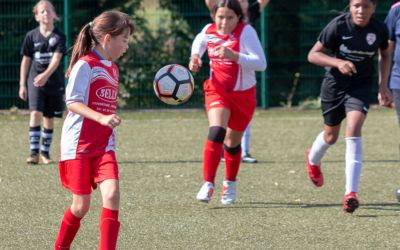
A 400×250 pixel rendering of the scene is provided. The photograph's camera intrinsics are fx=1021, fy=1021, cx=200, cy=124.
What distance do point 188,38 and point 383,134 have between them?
477 centimetres

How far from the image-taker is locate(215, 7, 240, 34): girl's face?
8727 mm

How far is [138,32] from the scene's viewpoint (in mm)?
17562

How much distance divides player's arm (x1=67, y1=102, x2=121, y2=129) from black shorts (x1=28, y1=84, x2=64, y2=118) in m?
5.53

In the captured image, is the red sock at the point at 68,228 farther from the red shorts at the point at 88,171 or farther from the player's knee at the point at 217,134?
the player's knee at the point at 217,134

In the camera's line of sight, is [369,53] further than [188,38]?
No

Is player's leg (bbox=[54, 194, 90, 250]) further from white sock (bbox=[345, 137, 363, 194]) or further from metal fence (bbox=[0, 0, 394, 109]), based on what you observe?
metal fence (bbox=[0, 0, 394, 109])

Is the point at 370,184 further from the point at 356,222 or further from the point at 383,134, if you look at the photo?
the point at 383,134

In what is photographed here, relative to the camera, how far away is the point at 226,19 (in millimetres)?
8750

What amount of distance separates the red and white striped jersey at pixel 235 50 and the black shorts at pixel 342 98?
61 cm

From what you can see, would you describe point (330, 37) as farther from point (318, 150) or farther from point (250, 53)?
point (318, 150)

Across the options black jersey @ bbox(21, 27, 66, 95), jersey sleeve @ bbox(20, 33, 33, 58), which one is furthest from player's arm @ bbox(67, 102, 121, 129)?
jersey sleeve @ bbox(20, 33, 33, 58)

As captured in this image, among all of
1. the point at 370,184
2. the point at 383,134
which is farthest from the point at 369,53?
the point at 383,134

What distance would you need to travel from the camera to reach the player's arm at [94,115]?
231 inches

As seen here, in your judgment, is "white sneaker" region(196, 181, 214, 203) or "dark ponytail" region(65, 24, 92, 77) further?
"white sneaker" region(196, 181, 214, 203)
